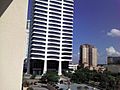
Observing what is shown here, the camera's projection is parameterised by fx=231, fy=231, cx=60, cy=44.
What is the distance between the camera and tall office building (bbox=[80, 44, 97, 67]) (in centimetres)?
3384

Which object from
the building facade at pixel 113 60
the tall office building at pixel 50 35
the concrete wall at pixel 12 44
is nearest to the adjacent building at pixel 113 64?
the building facade at pixel 113 60

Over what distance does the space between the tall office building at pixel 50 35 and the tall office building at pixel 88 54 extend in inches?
399

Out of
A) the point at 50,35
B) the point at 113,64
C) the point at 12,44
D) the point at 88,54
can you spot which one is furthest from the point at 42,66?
the point at 12,44

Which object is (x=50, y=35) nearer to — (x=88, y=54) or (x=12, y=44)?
(x=88, y=54)

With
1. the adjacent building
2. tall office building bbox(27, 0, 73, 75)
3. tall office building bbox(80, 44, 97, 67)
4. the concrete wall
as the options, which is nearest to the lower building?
tall office building bbox(27, 0, 73, 75)

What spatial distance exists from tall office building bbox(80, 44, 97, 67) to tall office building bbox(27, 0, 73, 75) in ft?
33.2

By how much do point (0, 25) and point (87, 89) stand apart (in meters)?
14.2

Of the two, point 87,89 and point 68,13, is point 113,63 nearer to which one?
point 68,13

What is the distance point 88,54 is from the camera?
3438 centimetres

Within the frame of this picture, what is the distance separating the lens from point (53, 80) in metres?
18.0

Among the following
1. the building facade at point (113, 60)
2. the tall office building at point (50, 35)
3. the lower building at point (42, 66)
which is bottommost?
the lower building at point (42, 66)

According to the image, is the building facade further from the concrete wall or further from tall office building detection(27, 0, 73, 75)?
the concrete wall

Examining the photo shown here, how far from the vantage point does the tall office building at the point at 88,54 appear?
3384 centimetres

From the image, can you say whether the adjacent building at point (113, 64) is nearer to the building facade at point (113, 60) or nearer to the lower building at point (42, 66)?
the building facade at point (113, 60)
